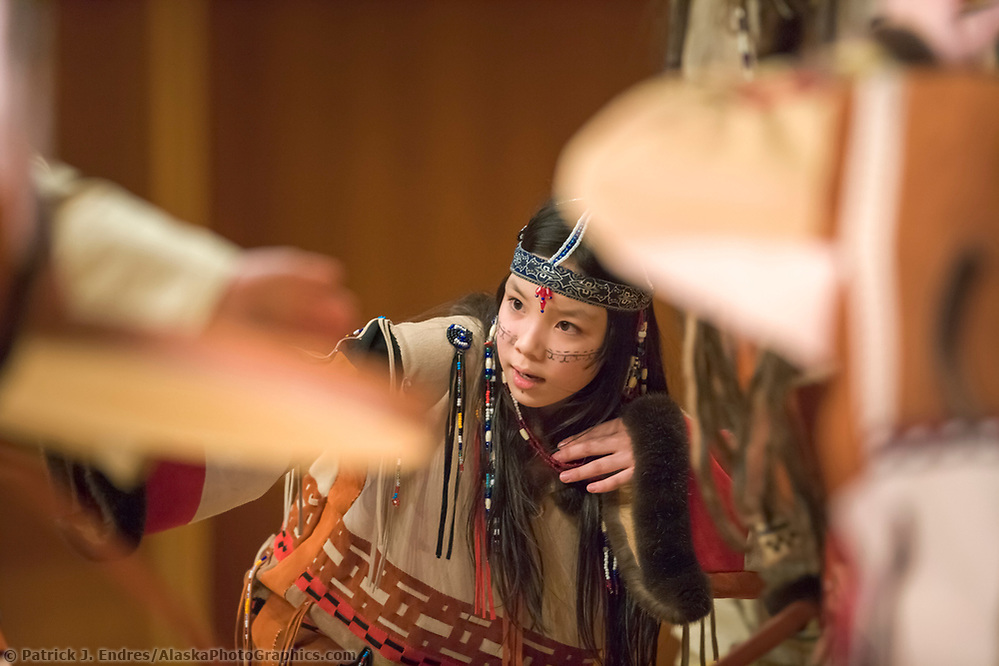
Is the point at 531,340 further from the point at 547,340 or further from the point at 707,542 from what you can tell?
the point at 707,542

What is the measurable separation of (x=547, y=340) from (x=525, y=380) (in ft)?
0.15

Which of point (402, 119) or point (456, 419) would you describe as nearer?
point (402, 119)

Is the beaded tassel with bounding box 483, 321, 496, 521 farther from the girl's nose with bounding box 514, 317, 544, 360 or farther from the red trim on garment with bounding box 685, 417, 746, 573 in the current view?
the red trim on garment with bounding box 685, 417, 746, 573

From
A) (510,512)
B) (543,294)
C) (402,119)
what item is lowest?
(510,512)

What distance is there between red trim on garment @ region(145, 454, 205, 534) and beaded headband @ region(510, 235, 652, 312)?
326 millimetres

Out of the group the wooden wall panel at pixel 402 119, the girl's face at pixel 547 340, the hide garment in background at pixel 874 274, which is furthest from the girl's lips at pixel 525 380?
the hide garment in background at pixel 874 274

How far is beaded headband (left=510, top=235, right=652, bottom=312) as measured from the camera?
0.76m

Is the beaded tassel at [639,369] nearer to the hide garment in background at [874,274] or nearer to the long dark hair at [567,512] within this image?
the long dark hair at [567,512]

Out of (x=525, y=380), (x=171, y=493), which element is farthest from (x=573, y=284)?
(x=171, y=493)

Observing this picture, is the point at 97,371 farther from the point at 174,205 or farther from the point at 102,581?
the point at 102,581

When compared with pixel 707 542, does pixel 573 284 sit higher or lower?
higher

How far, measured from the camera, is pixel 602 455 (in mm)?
804

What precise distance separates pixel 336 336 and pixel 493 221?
22 centimetres

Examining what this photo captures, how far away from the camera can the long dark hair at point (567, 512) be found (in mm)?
810
